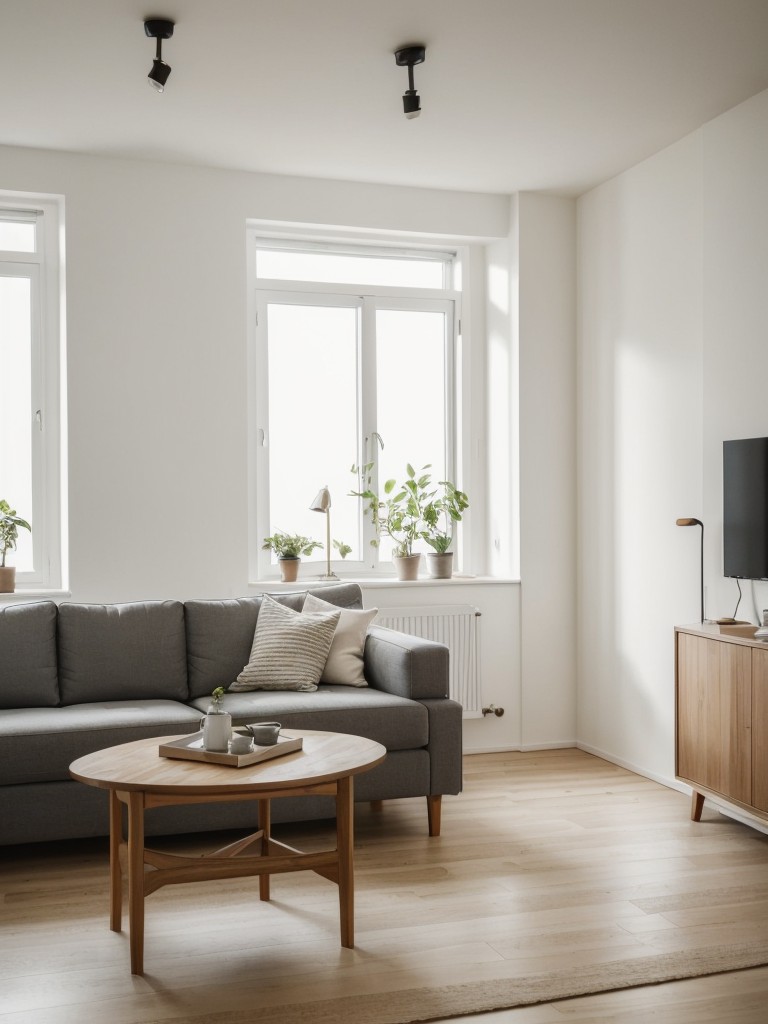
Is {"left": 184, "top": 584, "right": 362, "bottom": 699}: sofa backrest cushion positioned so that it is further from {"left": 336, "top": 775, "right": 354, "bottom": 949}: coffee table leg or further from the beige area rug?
the beige area rug

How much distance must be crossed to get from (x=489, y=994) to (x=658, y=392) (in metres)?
2.94

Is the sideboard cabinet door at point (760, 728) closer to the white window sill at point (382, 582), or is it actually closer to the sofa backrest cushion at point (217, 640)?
the white window sill at point (382, 582)

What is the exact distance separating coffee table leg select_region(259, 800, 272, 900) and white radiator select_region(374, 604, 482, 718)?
2.02 m

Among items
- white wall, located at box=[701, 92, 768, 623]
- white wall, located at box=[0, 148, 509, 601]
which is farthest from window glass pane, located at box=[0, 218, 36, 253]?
white wall, located at box=[701, 92, 768, 623]

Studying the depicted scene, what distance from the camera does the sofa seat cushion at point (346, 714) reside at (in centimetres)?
378

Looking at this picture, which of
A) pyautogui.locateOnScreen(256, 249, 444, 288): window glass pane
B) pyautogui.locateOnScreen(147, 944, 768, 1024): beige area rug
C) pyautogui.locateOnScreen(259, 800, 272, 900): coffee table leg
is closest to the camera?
pyautogui.locateOnScreen(147, 944, 768, 1024): beige area rug

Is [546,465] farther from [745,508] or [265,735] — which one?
[265,735]

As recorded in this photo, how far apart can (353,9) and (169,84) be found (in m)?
0.94

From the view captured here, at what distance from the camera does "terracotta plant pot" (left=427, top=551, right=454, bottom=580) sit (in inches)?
209

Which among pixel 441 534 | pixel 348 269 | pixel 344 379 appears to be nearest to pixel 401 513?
pixel 441 534

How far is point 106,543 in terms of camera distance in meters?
4.77

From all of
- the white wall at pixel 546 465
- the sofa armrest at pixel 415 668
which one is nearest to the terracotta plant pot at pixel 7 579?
the sofa armrest at pixel 415 668

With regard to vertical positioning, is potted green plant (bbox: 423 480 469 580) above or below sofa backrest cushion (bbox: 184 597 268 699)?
above

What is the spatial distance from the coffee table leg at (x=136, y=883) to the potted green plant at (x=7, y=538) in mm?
2202
